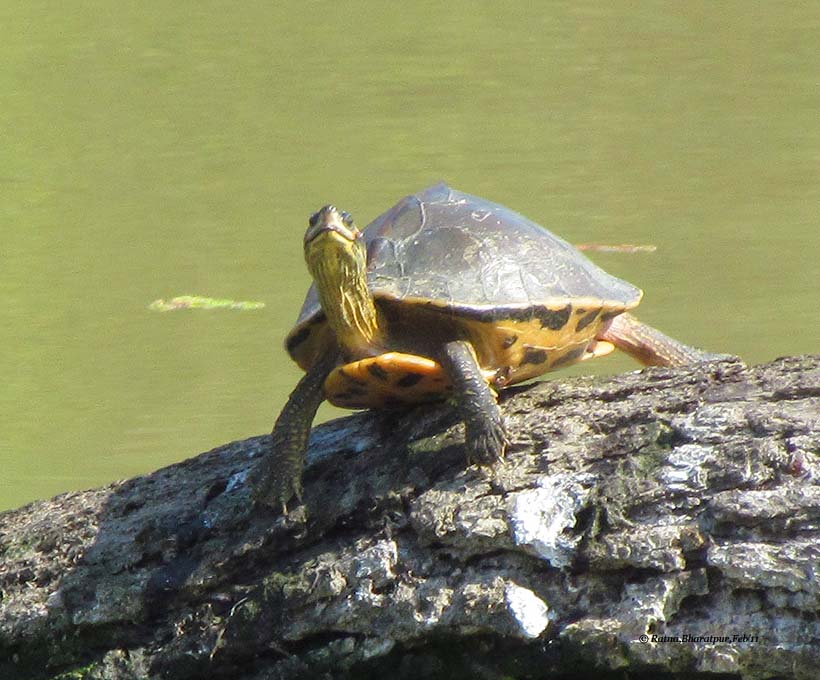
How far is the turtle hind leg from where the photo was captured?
352 centimetres

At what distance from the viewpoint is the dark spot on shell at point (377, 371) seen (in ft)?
9.55

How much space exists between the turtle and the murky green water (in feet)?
8.78

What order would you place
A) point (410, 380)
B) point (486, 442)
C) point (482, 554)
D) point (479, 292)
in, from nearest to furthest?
1. point (482, 554)
2. point (486, 442)
3. point (410, 380)
4. point (479, 292)

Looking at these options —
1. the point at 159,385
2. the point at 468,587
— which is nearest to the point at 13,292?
the point at 159,385

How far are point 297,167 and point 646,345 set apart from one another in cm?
598

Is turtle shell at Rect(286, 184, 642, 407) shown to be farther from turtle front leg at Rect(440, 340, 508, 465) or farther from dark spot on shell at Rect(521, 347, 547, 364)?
turtle front leg at Rect(440, 340, 508, 465)

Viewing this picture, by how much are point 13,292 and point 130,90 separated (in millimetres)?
3805

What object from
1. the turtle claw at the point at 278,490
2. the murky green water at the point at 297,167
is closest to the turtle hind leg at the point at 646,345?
the turtle claw at the point at 278,490

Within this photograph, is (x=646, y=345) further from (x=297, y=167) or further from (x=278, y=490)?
(x=297, y=167)

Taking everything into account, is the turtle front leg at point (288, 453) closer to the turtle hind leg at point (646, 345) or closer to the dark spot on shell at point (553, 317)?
the dark spot on shell at point (553, 317)

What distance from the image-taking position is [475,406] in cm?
280

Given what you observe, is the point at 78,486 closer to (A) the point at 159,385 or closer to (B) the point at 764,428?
(A) the point at 159,385

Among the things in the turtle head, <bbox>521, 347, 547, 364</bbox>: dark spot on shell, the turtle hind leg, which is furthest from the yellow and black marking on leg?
the turtle hind leg

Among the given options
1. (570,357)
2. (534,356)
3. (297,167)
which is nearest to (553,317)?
(534,356)
